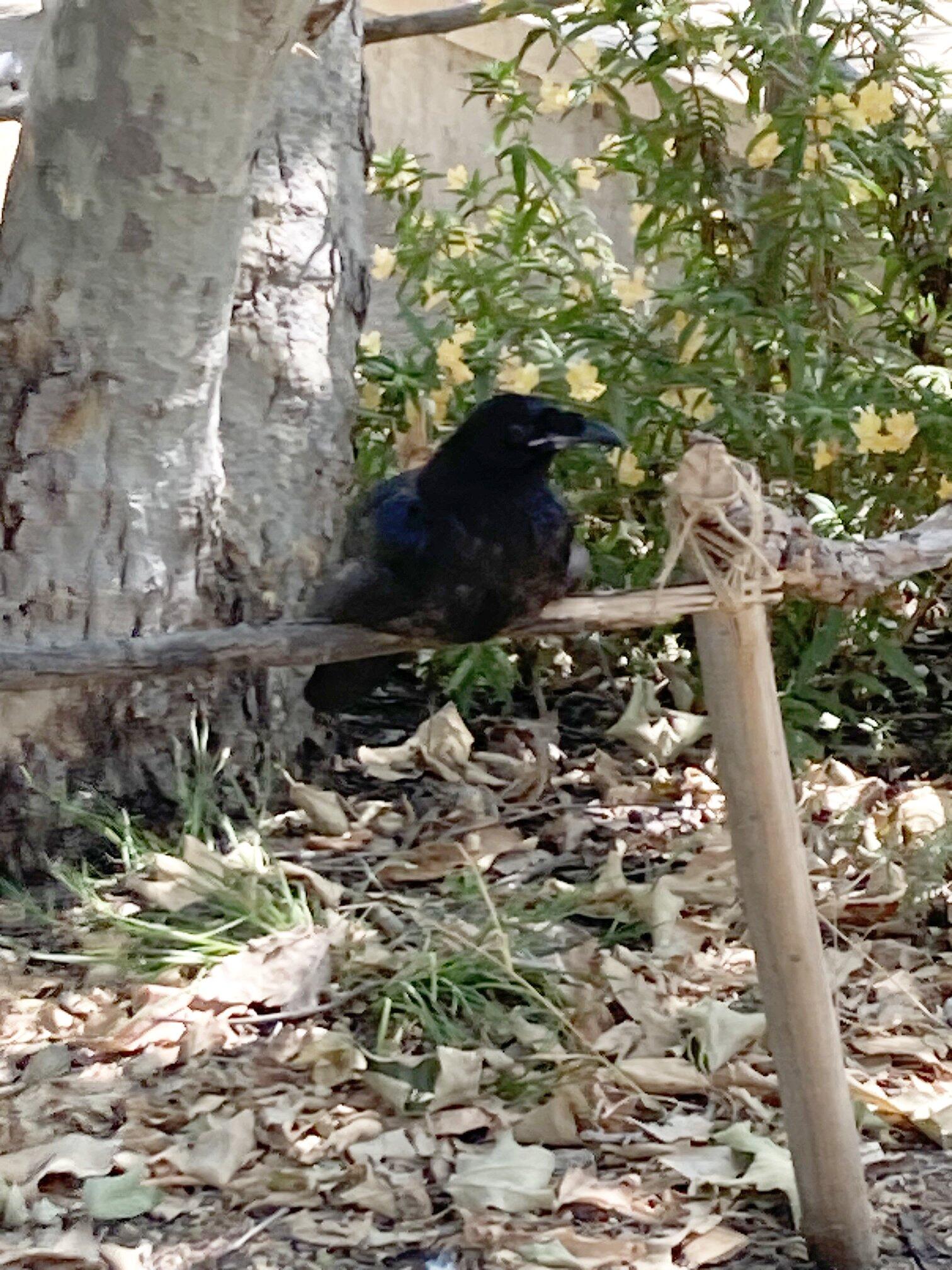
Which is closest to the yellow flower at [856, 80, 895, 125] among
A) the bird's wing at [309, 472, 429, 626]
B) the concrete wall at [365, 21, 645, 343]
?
the bird's wing at [309, 472, 429, 626]

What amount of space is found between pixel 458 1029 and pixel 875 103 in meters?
1.89

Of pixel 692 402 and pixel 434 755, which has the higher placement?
pixel 692 402

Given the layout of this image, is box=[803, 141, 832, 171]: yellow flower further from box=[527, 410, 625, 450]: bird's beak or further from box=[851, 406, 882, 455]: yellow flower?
box=[527, 410, 625, 450]: bird's beak

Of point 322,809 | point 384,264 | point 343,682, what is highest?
point 384,264

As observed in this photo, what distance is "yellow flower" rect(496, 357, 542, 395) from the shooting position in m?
3.15

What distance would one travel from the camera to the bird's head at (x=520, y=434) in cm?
263

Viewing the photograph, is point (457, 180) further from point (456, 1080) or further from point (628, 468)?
point (456, 1080)

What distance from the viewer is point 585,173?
3.73m

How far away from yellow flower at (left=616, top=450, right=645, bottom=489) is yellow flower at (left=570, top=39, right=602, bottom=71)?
0.80 m

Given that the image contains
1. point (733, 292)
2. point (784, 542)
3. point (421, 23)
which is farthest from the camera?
point (421, 23)

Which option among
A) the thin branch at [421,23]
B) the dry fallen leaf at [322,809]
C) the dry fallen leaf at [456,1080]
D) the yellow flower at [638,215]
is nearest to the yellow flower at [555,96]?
the yellow flower at [638,215]

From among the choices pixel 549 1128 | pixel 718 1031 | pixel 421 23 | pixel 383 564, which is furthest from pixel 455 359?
pixel 549 1128

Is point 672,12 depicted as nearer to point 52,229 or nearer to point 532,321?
point 532,321

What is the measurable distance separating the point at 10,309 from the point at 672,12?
1385 millimetres
